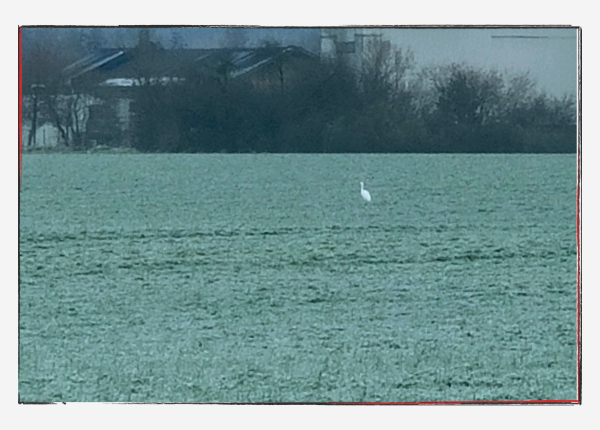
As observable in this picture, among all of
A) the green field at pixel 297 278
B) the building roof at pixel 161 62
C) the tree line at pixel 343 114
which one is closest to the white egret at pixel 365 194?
the green field at pixel 297 278

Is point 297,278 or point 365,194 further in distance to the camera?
point 365,194

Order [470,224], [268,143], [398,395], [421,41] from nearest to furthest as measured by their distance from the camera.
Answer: [398,395] → [421,41] → [268,143] → [470,224]

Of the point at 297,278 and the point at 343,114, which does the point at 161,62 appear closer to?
the point at 343,114

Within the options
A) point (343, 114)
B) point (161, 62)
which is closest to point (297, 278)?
point (343, 114)

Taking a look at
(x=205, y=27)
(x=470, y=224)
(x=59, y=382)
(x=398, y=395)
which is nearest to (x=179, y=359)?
(x=59, y=382)

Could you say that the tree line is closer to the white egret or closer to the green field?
the green field

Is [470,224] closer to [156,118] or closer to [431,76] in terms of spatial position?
[431,76]
